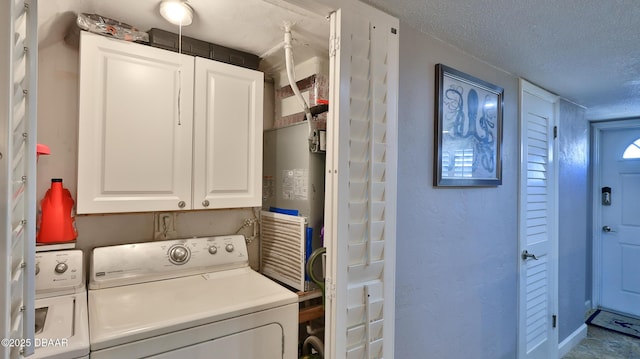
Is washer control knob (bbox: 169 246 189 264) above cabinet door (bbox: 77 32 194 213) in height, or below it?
below

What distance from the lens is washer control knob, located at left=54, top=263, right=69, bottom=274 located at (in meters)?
1.34

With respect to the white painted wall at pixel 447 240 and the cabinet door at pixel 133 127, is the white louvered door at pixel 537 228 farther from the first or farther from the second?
the cabinet door at pixel 133 127

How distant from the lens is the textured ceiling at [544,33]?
4.12 ft

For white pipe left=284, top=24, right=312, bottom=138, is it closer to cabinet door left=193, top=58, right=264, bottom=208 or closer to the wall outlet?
cabinet door left=193, top=58, right=264, bottom=208

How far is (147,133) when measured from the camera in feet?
4.85

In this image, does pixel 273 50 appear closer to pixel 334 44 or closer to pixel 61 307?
pixel 334 44

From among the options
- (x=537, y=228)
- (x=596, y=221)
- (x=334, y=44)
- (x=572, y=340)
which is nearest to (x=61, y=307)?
(x=334, y=44)

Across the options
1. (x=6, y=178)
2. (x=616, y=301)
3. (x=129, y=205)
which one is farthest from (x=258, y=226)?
(x=616, y=301)

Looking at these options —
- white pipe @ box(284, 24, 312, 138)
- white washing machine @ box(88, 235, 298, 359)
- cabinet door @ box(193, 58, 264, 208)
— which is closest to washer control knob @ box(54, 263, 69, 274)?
white washing machine @ box(88, 235, 298, 359)

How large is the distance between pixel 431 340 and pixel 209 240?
1288mm

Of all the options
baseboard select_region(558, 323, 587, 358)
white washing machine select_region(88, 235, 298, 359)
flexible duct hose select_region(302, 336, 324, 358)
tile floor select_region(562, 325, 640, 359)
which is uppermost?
white washing machine select_region(88, 235, 298, 359)

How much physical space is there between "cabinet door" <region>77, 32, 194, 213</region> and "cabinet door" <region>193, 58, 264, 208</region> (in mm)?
56

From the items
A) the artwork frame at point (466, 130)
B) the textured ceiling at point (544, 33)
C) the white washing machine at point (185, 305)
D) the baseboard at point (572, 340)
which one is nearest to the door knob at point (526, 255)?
the artwork frame at point (466, 130)

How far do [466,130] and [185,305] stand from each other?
1.63m
